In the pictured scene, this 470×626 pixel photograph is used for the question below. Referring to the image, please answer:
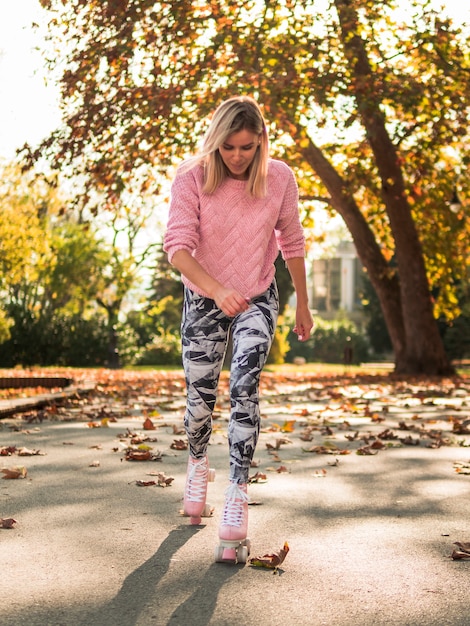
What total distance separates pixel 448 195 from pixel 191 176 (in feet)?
60.5

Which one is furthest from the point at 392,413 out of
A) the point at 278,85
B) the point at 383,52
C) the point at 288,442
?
the point at 383,52

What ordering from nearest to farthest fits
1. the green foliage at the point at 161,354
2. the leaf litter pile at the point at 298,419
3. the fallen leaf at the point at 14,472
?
the fallen leaf at the point at 14,472
the leaf litter pile at the point at 298,419
the green foliage at the point at 161,354

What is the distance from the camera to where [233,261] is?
4.38 m

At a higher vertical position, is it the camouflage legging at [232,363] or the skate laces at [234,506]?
the camouflage legging at [232,363]

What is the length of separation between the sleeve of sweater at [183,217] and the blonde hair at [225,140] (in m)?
0.06

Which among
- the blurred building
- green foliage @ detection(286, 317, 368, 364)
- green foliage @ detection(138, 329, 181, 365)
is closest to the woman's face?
green foliage @ detection(138, 329, 181, 365)

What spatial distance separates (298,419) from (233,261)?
22.4 ft

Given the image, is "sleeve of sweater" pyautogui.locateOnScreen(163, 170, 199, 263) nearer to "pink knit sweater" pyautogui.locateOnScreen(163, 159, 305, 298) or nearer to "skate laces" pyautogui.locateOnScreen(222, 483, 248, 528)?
"pink knit sweater" pyautogui.locateOnScreen(163, 159, 305, 298)

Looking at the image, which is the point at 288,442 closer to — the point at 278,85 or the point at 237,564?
the point at 237,564

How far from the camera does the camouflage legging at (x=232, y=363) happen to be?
4227 mm

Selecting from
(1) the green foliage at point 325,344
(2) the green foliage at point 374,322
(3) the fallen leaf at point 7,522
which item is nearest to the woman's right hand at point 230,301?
(3) the fallen leaf at point 7,522

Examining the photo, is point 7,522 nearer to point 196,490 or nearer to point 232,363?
point 196,490

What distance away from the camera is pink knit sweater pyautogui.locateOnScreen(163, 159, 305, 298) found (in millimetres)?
4371

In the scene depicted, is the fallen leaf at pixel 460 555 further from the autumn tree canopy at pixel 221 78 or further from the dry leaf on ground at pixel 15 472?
the autumn tree canopy at pixel 221 78
